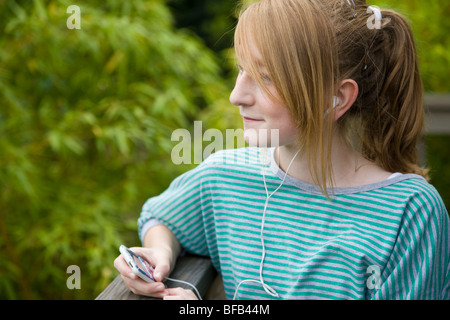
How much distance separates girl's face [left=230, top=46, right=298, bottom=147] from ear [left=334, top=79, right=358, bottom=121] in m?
0.11

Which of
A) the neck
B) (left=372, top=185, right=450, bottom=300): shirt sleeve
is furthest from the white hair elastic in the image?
(left=372, top=185, right=450, bottom=300): shirt sleeve

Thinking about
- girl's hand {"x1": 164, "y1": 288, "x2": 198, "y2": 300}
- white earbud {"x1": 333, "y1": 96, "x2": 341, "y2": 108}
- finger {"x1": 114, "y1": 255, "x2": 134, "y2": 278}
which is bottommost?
girl's hand {"x1": 164, "y1": 288, "x2": 198, "y2": 300}

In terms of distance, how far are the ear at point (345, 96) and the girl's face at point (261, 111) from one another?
0.11 metres

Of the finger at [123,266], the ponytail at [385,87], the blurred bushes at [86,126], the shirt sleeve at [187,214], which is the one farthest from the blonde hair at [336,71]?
the blurred bushes at [86,126]

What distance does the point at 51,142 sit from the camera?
7.41 ft

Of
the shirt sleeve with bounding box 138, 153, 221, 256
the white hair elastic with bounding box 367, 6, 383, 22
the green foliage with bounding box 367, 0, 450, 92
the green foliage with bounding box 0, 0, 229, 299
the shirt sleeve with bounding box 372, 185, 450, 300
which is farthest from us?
the green foliage with bounding box 367, 0, 450, 92

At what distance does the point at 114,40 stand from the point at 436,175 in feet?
5.22

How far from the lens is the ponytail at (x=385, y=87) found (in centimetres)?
115

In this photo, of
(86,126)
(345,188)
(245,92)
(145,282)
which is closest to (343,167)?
(345,188)

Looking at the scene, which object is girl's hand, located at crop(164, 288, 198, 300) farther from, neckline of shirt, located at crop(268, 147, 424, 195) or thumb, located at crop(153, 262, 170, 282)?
neckline of shirt, located at crop(268, 147, 424, 195)

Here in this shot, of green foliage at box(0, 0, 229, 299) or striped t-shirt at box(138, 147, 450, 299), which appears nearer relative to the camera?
striped t-shirt at box(138, 147, 450, 299)

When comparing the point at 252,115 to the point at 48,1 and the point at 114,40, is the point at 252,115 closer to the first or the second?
the point at 114,40

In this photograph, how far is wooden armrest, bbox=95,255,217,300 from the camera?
3.69ft

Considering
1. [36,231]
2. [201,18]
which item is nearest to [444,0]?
[36,231]
